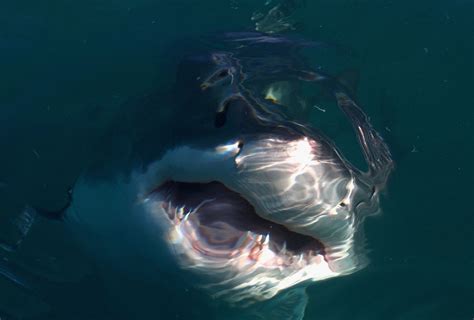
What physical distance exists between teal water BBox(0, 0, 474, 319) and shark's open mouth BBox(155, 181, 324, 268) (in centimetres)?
73

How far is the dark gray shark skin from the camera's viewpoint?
2.52 metres

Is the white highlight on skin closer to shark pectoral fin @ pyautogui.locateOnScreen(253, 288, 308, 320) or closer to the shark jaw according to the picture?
the shark jaw

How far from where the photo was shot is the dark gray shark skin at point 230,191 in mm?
2520

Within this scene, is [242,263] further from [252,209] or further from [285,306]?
[285,306]

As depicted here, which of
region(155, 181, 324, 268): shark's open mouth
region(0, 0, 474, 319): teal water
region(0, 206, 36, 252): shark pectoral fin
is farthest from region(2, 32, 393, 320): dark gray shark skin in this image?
region(0, 206, 36, 252): shark pectoral fin

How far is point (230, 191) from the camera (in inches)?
104

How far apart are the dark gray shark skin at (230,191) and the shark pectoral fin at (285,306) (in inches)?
0.8

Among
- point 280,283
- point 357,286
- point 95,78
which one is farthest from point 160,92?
point 357,286

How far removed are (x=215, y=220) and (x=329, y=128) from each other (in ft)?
3.19

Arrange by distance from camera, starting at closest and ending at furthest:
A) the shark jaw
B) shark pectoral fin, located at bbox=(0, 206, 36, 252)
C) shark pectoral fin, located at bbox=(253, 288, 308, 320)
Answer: the shark jaw
shark pectoral fin, located at bbox=(253, 288, 308, 320)
shark pectoral fin, located at bbox=(0, 206, 36, 252)

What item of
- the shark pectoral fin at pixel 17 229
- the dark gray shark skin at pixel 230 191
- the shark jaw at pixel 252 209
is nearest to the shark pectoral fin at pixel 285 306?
the dark gray shark skin at pixel 230 191

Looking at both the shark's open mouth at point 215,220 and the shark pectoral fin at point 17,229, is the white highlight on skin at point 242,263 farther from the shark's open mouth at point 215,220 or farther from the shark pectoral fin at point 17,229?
the shark pectoral fin at point 17,229

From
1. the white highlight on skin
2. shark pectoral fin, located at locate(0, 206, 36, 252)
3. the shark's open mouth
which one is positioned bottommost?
the white highlight on skin

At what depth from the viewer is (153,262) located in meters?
2.94
